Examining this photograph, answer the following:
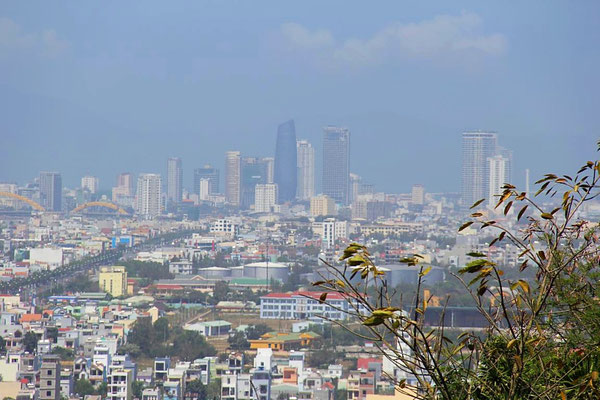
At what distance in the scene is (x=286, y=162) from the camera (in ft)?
143

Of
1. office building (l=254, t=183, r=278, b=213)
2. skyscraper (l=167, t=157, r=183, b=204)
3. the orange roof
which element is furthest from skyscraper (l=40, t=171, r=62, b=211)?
the orange roof

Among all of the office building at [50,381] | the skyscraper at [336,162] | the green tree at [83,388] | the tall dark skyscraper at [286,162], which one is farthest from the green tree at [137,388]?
the tall dark skyscraper at [286,162]

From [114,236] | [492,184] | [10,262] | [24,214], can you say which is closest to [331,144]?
[492,184]

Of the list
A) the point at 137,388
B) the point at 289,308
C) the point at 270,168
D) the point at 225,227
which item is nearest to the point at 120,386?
the point at 137,388

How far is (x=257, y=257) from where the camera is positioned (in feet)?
77.5

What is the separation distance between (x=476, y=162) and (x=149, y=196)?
1119cm

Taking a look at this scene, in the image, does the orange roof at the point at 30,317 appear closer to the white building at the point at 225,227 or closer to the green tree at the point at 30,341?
the green tree at the point at 30,341

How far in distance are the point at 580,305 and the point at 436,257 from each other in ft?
70.9

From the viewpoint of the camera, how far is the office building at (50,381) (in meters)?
8.40

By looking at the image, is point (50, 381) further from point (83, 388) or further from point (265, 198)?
point (265, 198)

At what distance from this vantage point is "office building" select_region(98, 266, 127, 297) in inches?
698

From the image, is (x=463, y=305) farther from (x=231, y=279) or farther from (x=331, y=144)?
(x=331, y=144)

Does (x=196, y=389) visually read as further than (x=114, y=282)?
No

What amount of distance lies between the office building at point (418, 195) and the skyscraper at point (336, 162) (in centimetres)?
235
